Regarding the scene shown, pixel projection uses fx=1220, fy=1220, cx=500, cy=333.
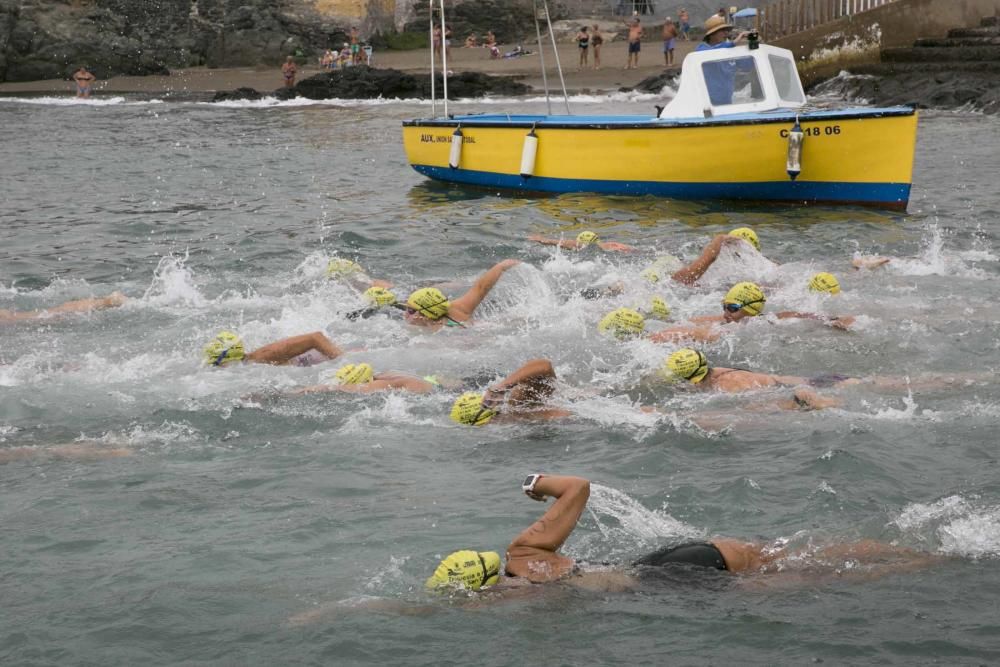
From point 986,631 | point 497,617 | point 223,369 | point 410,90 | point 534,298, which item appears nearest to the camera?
point 986,631

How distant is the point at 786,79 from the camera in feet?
60.2

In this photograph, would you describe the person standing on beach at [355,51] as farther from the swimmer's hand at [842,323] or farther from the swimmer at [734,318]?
Result: the swimmer's hand at [842,323]

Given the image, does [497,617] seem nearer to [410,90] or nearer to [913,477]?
[913,477]

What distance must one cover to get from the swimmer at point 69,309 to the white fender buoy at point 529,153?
7737 mm

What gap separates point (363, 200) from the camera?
2055 centimetres

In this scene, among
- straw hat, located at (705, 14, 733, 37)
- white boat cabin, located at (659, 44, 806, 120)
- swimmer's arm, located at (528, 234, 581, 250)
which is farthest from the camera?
straw hat, located at (705, 14, 733, 37)

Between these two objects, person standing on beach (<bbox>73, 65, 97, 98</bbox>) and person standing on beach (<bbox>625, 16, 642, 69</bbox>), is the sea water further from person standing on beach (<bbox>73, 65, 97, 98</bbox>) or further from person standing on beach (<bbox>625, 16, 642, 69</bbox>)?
person standing on beach (<bbox>73, 65, 97, 98</bbox>)

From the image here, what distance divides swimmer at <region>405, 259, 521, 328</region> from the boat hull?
251 inches

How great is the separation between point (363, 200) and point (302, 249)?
4166 millimetres

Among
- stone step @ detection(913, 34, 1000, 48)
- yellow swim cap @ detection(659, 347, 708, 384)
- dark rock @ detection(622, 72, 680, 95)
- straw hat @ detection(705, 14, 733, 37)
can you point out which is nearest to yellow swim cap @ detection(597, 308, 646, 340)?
yellow swim cap @ detection(659, 347, 708, 384)

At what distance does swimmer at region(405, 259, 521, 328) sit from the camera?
1156 centimetres

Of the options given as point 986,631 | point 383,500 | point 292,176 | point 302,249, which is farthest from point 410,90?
point 986,631

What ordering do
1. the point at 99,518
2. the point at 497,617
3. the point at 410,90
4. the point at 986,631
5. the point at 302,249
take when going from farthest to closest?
the point at 410,90 < the point at 302,249 < the point at 99,518 < the point at 497,617 < the point at 986,631

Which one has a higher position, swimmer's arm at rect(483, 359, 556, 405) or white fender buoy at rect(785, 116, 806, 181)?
white fender buoy at rect(785, 116, 806, 181)
